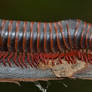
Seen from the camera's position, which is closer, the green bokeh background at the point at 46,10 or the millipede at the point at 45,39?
the millipede at the point at 45,39

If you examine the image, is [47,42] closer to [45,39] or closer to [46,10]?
[45,39]

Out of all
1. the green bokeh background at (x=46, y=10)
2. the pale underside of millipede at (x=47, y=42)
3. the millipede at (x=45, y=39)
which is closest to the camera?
the pale underside of millipede at (x=47, y=42)

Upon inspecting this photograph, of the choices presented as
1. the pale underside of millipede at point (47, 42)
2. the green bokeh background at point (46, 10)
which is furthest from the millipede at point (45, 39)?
the green bokeh background at point (46, 10)

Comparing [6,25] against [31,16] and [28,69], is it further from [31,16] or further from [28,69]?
[31,16]

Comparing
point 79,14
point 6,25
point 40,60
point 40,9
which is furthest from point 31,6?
point 40,60

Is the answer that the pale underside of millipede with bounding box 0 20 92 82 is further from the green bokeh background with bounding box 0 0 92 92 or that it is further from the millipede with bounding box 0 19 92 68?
the green bokeh background with bounding box 0 0 92 92

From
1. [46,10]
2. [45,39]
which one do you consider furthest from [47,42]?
[46,10]

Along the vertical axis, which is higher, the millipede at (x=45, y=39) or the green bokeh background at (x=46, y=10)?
the green bokeh background at (x=46, y=10)

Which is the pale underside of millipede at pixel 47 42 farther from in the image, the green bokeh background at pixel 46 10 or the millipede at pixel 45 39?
the green bokeh background at pixel 46 10

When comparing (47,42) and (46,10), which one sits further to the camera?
(46,10)
